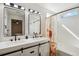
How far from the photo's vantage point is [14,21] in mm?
2119

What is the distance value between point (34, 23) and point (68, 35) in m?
1.39

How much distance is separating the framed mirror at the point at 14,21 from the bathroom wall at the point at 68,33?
1581 millimetres

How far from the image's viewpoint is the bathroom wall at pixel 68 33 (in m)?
3.03

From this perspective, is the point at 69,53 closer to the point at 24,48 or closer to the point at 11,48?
the point at 24,48

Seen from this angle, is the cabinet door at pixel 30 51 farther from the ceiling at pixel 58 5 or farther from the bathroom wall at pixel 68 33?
the bathroom wall at pixel 68 33

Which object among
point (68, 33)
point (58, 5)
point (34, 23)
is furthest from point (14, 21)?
point (68, 33)

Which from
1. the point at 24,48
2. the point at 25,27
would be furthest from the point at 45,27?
the point at 24,48

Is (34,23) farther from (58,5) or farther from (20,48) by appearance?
(20,48)

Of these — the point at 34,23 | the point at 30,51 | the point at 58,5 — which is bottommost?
the point at 30,51

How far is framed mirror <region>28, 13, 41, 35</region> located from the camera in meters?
2.59

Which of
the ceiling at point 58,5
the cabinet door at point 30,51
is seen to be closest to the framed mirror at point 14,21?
the cabinet door at point 30,51

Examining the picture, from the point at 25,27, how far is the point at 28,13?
1.43 ft

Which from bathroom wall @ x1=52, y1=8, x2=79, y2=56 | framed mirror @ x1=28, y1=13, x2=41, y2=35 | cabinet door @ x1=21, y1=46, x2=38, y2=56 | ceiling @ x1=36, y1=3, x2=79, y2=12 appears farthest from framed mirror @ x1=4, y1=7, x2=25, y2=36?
bathroom wall @ x1=52, y1=8, x2=79, y2=56

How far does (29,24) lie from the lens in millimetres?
2559
